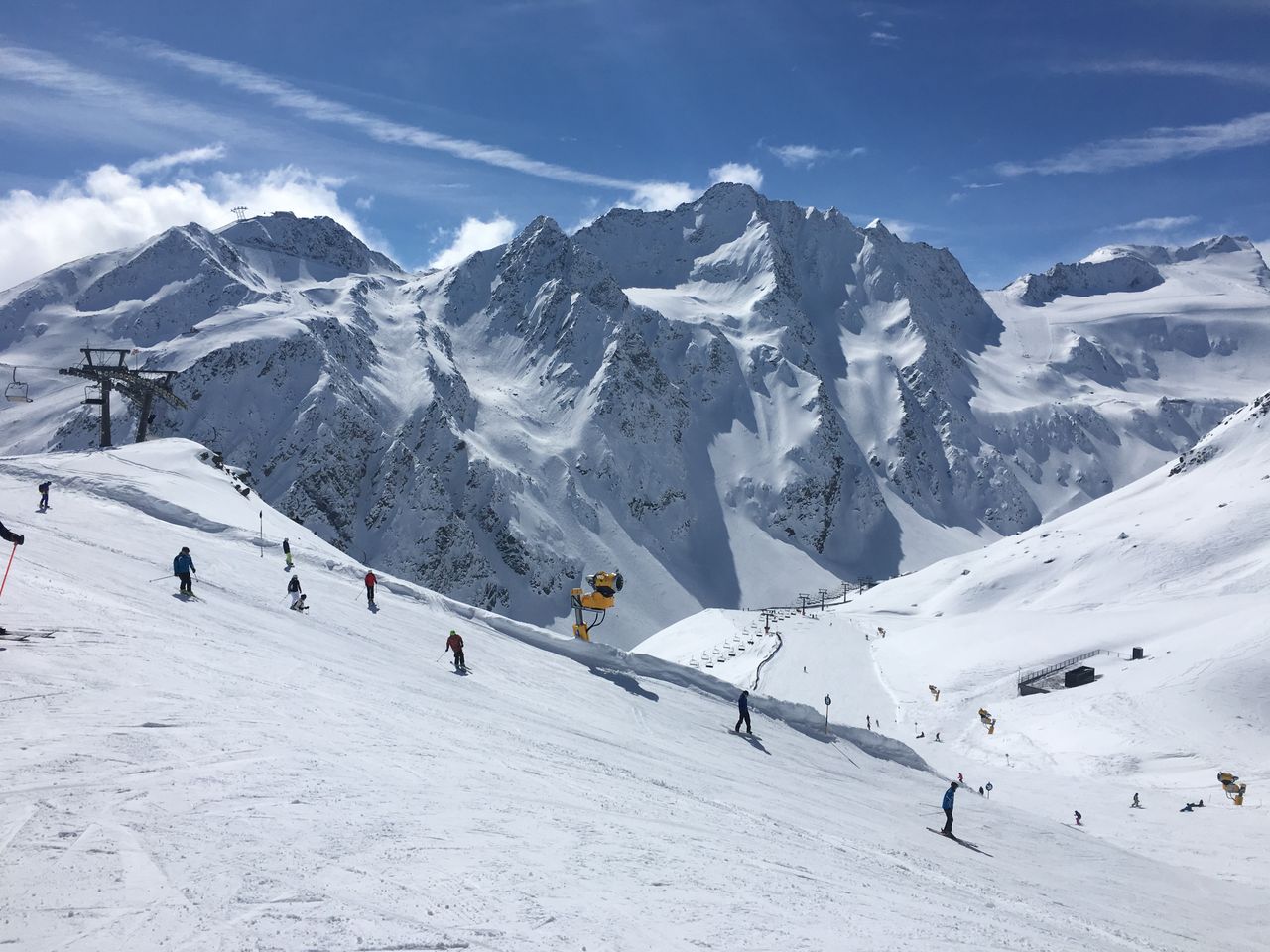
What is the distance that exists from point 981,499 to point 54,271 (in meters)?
196

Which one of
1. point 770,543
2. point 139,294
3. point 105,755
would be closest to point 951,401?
point 770,543

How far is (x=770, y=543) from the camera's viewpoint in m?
149

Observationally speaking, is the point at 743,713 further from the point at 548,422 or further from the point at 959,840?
the point at 548,422

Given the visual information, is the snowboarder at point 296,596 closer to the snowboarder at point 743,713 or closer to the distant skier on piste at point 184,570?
the distant skier on piste at point 184,570

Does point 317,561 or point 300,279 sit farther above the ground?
point 300,279

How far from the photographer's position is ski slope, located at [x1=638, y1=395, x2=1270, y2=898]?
31531 millimetres

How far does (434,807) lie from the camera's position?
441 inches

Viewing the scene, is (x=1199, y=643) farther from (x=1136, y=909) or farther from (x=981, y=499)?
(x=981, y=499)

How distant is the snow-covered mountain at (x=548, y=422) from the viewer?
126938 millimetres

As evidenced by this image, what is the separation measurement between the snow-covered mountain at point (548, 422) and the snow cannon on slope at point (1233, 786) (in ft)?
287

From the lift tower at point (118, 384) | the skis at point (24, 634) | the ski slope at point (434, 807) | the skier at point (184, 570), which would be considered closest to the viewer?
the ski slope at point (434, 807)

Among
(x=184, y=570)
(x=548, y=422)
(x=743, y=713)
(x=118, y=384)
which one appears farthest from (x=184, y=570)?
(x=548, y=422)

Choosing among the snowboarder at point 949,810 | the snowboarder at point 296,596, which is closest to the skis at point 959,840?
the snowboarder at point 949,810

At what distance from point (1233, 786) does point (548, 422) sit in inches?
5078
